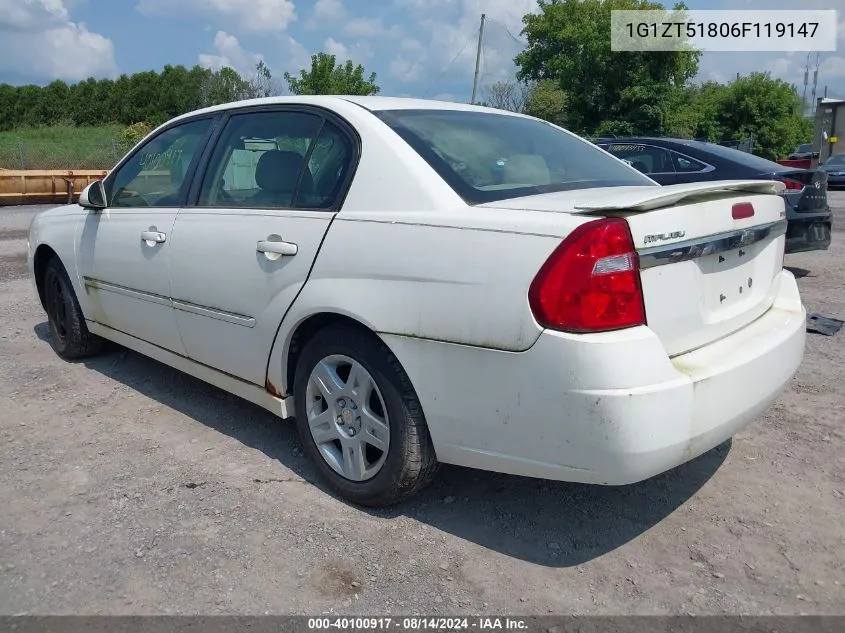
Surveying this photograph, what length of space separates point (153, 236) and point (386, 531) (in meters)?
2.06

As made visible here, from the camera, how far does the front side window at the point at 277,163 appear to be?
10.4ft

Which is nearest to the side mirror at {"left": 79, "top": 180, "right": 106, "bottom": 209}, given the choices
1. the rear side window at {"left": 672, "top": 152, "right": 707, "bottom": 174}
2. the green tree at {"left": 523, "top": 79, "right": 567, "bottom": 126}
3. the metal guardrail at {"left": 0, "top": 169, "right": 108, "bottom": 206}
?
the rear side window at {"left": 672, "top": 152, "right": 707, "bottom": 174}

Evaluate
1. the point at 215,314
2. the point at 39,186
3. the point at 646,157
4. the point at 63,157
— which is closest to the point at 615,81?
the point at 63,157

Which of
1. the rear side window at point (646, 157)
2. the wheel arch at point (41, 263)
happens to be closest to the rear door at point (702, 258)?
the wheel arch at point (41, 263)

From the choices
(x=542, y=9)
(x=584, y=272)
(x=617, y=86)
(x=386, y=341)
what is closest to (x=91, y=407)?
(x=386, y=341)

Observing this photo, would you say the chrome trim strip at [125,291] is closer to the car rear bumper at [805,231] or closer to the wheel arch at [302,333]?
the wheel arch at [302,333]

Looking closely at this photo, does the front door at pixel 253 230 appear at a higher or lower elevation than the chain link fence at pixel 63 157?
lower

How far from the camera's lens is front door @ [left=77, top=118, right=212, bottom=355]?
390 cm

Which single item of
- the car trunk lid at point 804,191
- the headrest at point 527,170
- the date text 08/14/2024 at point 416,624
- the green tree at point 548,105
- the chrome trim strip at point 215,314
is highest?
the green tree at point 548,105

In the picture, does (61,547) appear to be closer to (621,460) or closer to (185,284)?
(185,284)

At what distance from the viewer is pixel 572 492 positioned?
126 inches

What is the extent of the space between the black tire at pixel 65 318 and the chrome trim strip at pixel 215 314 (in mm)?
1569

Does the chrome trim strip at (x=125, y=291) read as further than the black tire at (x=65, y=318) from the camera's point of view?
No

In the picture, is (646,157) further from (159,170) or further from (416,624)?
(416,624)
